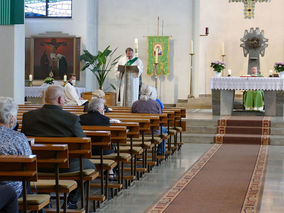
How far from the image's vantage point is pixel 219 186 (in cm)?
761

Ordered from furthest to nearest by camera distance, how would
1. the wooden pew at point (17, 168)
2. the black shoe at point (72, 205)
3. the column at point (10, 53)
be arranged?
the column at point (10, 53)
the black shoe at point (72, 205)
the wooden pew at point (17, 168)

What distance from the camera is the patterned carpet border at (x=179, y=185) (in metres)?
6.27

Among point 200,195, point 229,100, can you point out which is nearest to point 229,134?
point 229,100

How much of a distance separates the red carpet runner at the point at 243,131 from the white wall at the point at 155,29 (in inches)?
282

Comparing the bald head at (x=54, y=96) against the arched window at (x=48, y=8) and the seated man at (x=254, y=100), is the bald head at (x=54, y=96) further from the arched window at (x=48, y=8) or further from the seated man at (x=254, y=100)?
the arched window at (x=48, y=8)

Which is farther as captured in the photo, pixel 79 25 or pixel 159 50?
pixel 79 25

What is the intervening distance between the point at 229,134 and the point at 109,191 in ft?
21.1

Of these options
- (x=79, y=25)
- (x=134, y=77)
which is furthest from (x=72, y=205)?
(x=79, y=25)

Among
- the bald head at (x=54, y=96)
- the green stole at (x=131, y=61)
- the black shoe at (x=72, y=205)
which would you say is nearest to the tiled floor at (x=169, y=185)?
the black shoe at (x=72, y=205)

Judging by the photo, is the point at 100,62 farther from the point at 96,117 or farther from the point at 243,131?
the point at 96,117

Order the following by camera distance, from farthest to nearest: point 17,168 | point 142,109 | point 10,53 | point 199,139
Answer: point 199,139
point 10,53
point 142,109
point 17,168

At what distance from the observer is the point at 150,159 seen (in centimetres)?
1002

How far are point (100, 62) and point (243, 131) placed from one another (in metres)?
7.78

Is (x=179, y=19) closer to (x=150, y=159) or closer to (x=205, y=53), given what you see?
(x=205, y=53)
